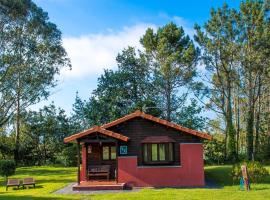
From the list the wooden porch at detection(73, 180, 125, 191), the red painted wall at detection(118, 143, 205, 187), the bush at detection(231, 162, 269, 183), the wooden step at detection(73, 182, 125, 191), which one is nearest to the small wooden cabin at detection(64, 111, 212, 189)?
the red painted wall at detection(118, 143, 205, 187)

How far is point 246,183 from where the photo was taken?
18984 mm

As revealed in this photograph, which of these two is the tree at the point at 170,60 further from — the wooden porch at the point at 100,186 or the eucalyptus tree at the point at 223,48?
the wooden porch at the point at 100,186

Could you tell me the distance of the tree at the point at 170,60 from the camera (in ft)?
129

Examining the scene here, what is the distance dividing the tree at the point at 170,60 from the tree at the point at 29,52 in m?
→ 8.62

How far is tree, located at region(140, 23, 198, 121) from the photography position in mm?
39281

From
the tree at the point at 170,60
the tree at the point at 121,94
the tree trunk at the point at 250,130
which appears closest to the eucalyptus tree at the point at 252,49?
the tree trunk at the point at 250,130

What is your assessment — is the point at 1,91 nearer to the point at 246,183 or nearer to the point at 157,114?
the point at 157,114

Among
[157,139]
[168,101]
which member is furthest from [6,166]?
[168,101]

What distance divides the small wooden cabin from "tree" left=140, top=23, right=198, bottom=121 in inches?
674

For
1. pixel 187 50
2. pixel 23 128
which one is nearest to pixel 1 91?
pixel 23 128

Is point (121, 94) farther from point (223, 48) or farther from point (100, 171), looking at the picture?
point (100, 171)

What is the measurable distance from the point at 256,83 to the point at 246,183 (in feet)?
69.9

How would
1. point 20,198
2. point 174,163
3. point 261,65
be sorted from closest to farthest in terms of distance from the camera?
point 20,198 → point 174,163 → point 261,65

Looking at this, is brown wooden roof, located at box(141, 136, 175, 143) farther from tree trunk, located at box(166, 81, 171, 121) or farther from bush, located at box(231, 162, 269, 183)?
tree trunk, located at box(166, 81, 171, 121)
